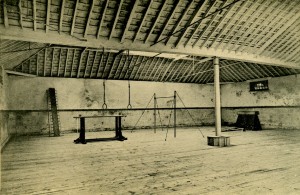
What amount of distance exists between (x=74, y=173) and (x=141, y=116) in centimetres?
868

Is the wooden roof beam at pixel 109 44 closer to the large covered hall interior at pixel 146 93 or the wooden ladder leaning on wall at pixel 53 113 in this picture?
the large covered hall interior at pixel 146 93

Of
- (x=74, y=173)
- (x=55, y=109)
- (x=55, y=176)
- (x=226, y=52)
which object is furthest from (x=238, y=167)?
(x=55, y=109)

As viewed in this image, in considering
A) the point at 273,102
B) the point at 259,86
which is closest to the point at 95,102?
the point at 259,86

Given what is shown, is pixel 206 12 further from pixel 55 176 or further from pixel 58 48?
pixel 58 48

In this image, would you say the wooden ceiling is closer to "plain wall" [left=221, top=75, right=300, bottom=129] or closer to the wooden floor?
"plain wall" [left=221, top=75, right=300, bottom=129]

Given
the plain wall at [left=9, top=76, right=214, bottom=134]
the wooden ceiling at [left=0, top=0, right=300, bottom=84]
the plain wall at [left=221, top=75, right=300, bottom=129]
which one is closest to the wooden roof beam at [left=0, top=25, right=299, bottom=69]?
the wooden ceiling at [left=0, top=0, right=300, bottom=84]

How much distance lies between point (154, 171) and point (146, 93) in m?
8.86

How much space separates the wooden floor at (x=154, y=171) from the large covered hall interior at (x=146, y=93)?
0.9 inches

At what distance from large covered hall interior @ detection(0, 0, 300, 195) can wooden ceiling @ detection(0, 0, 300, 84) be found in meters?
0.03

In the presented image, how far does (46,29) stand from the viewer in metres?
5.45

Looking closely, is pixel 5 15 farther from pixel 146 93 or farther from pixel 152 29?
pixel 146 93

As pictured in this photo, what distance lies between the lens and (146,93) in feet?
42.9

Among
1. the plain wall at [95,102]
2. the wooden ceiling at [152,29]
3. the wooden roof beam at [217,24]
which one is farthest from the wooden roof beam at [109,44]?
the plain wall at [95,102]

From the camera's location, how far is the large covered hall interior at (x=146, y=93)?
4066mm
